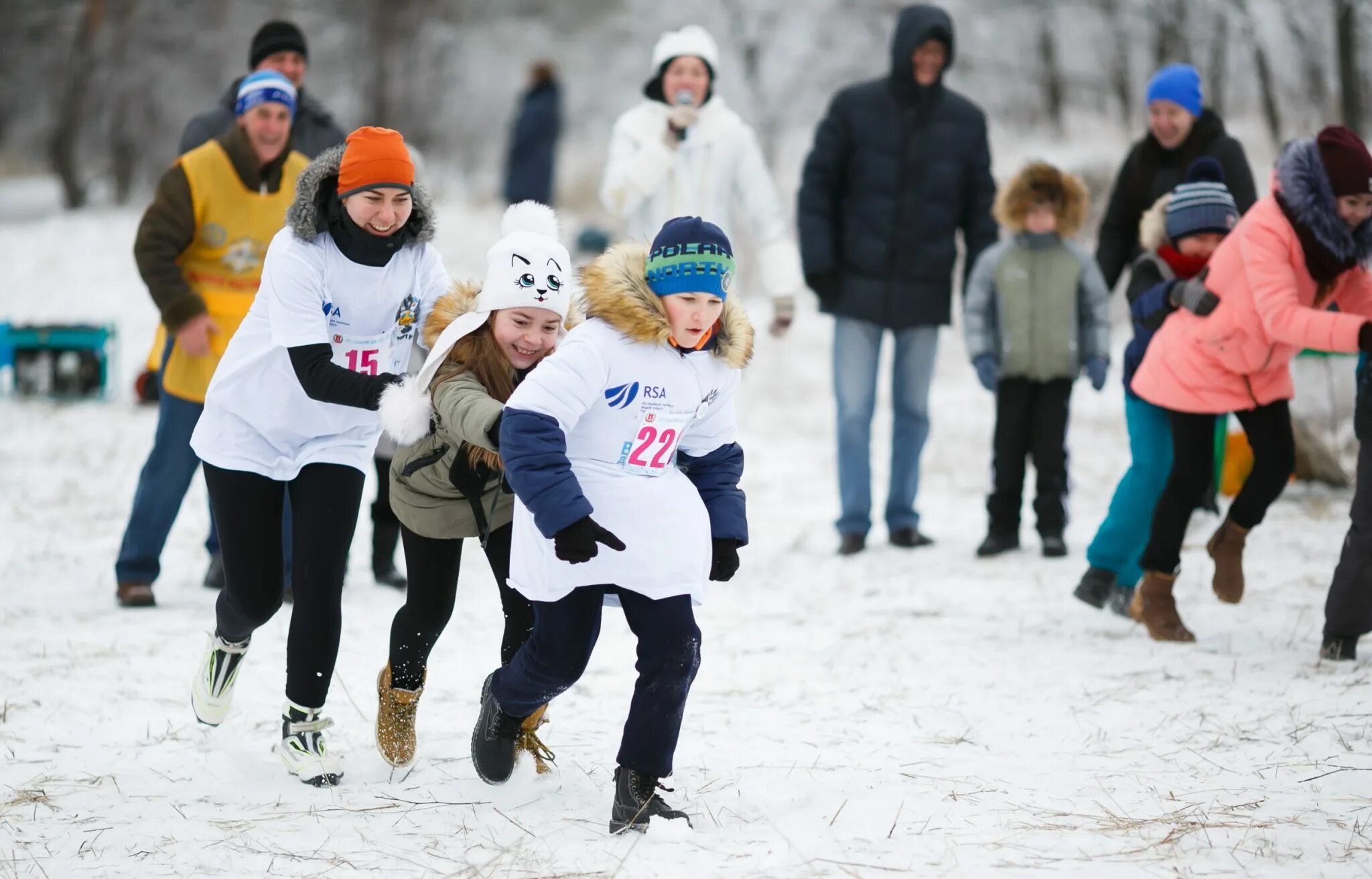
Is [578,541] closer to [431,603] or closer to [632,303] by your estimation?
[632,303]

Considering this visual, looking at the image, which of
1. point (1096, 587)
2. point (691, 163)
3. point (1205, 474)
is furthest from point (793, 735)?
point (691, 163)

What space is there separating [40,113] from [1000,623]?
22.9m

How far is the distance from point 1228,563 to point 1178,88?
2254 mm

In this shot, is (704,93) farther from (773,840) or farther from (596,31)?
(596,31)

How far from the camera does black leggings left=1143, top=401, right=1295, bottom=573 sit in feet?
17.2

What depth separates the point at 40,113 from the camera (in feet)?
79.3

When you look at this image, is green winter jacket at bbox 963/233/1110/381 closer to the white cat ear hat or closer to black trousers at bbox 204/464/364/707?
the white cat ear hat

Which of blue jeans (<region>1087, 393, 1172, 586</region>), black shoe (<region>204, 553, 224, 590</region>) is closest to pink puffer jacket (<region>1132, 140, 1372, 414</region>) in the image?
blue jeans (<region>1087, 393, 1172, 586</region>)

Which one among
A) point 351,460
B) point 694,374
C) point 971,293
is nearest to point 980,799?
point 694,374

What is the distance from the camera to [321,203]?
152 inches

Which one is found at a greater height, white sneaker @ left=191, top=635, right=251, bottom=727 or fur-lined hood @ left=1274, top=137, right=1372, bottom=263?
fur-lined hood @ left=1274, top=137, right=1372, bottom=263

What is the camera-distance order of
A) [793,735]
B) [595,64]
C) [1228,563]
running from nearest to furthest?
[793,735] < [1228,563] < [595,64]

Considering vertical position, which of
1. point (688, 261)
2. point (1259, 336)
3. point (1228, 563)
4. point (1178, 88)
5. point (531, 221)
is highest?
point (1178, 88)

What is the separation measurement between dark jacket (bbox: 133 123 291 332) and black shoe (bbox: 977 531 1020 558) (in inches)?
151
